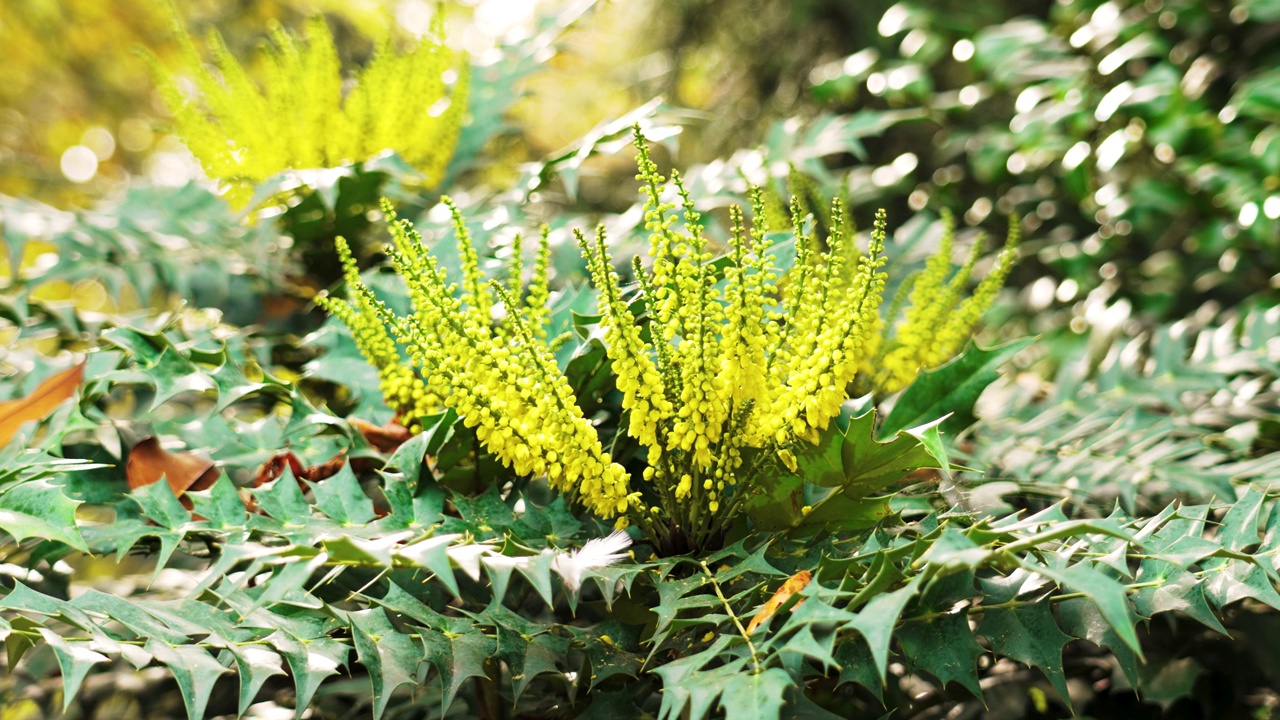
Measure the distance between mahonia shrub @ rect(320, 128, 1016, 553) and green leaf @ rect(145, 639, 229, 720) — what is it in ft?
1.00

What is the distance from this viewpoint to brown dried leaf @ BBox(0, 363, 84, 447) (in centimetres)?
125

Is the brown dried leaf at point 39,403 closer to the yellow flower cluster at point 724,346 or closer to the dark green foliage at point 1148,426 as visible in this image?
the yellow flower cluster at point 724,346

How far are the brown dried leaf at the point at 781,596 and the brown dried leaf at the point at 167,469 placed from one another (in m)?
0.73

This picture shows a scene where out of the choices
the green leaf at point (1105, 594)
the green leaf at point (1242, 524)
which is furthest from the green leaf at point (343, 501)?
the green leaf at point (1242, 524)

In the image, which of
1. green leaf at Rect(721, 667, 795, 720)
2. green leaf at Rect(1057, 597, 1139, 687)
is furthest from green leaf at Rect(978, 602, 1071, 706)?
green leaf at Rect(721, 667, 795, 720)

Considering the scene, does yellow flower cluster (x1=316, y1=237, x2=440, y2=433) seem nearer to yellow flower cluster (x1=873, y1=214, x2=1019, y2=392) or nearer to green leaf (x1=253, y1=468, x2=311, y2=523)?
green leaf (x1=253, y1=468, x2=311, y2=523)

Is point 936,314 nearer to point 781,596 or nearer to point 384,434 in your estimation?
point 781,596

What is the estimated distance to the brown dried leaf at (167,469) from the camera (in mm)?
1134

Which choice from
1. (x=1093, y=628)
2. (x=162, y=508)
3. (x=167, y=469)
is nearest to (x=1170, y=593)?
(x=1093, y=628)

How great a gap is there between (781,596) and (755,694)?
16 cm

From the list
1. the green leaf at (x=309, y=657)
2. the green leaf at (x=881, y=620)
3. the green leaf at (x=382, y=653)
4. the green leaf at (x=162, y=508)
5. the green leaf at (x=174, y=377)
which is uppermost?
the green leaf at (x=174, y=377)

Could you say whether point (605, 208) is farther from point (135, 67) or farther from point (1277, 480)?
point (135, 67)

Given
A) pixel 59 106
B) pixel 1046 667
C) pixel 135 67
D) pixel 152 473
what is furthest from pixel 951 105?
pixel 59 106

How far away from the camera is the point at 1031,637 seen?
0.83 metres
